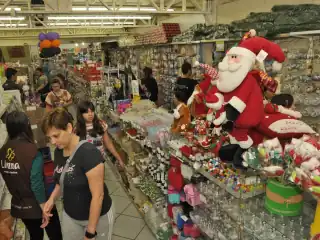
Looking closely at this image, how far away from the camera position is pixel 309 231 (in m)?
1.51

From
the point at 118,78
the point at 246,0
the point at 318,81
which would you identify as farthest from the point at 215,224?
the point at 246,0

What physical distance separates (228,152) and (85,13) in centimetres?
622

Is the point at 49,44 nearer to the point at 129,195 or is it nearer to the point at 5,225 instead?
the point at 129,195

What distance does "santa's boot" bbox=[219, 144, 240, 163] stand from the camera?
6.22ft

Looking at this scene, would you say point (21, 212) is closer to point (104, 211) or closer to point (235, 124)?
point (104, 211)

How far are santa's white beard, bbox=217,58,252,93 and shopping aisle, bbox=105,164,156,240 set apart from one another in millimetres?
2347

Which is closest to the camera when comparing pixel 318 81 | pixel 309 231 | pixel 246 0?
pixel 309 231

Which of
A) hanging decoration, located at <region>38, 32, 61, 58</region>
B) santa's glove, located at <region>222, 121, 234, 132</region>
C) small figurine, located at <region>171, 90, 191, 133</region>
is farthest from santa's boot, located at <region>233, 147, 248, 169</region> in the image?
hanging decoration, located at <region>38, 32, 61, 58</region>

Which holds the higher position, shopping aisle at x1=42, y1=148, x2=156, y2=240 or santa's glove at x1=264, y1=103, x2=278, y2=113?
santa's glove at x1=264, y1=103, x2=278, y2=113

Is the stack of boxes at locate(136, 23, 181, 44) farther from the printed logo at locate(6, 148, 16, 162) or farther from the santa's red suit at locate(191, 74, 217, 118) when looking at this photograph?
the printed logo at locate(6, 148, 16, 162)

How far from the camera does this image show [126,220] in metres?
3.81

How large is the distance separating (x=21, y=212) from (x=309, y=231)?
2252mm

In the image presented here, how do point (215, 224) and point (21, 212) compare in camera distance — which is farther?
point (21, 212)

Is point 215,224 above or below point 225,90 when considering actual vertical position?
below
